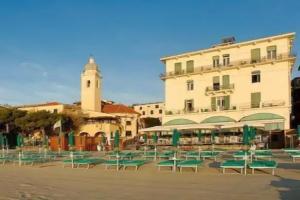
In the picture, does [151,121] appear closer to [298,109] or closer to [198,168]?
[298,109]

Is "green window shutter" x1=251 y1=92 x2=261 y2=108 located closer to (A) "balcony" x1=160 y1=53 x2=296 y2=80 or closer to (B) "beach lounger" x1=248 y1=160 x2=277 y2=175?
(A) "balcony" x1=160 y1=53 x2=296 y2=80

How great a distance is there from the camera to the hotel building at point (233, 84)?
144 feet

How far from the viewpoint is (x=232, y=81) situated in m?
47.6

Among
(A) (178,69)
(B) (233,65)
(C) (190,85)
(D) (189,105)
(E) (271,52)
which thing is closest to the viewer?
(E) (271,52)

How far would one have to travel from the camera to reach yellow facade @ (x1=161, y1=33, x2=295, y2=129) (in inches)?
1742

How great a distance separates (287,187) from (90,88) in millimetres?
59916

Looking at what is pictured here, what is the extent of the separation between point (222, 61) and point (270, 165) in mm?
33094

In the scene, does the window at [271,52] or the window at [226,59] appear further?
the window at [226,59]

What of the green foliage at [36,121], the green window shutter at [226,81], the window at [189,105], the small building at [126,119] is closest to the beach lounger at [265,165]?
the green window shutter at [226,81]

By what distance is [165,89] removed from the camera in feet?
174

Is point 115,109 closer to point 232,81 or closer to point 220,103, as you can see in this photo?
point 220,103

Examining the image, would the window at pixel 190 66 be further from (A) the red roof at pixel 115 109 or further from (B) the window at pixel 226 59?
(A) the red roof at pixel 115 109

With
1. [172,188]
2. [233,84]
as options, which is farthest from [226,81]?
[172,188]

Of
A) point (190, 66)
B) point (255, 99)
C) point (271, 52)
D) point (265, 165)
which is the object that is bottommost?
point (265, 165)
